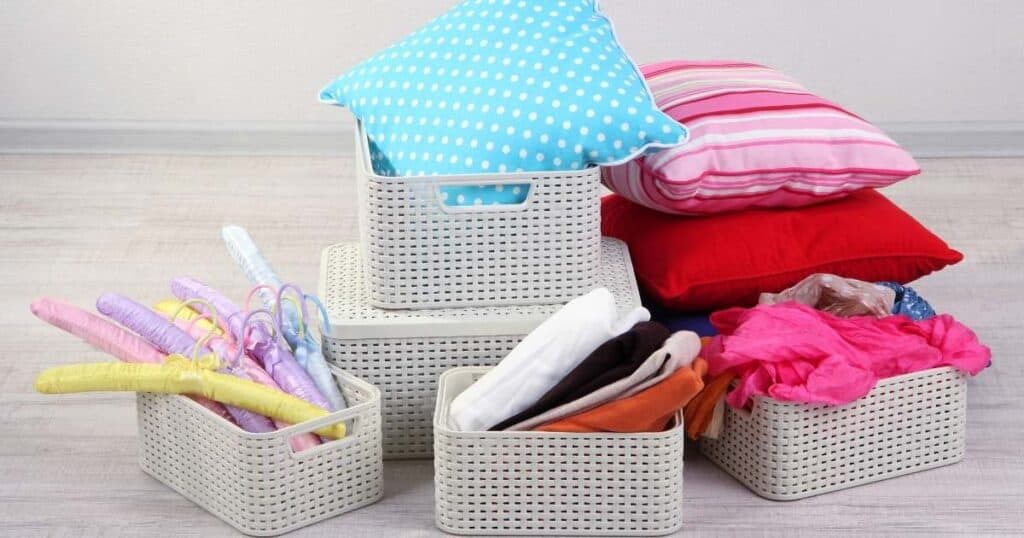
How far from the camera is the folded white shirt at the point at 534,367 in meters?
1.80

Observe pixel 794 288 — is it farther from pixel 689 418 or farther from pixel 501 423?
pixel 501 423

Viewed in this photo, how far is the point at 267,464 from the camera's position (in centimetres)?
179

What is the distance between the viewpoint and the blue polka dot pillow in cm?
193

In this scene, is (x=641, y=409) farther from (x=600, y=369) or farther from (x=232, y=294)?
(x=232, y=294)

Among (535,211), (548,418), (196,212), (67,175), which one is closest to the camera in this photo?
(548,418)

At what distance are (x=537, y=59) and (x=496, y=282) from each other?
298mm

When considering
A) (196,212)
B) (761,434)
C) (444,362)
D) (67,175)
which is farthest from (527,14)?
(67,175)

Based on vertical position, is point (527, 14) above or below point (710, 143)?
above

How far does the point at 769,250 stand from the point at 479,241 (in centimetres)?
46

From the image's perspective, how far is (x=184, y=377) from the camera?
1861 millimetres

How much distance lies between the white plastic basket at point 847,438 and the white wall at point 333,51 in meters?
1.63

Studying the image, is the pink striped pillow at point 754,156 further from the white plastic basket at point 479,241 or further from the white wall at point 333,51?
the white wall at point 333,51

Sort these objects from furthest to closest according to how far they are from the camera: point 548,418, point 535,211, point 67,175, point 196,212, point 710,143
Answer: point 67,175
point 196,212
point 710,143
point 535,211
point 548,418

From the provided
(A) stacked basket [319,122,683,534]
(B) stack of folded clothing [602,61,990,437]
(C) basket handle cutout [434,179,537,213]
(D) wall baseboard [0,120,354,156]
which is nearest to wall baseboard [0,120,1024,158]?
(D) wall baseboard [0,120,354,156]
